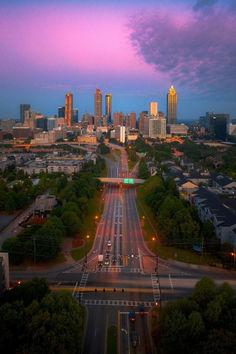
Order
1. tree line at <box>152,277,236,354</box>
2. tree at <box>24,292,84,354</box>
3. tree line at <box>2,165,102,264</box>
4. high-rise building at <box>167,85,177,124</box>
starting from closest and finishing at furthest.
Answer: tree line at <box>152,277,236,354</box> < tree at <box>24,292,84,354</box> < tree line at <box>2,165,102,264</box> < high-rise building at <box>167,85,177,124</box>

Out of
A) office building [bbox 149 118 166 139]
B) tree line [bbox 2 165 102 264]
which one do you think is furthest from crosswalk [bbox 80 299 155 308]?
office building [bbox 149 118 166 139]

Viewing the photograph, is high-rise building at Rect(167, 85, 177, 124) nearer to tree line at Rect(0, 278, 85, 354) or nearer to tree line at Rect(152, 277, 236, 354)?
tree line at Rect(152, 277, 236, 354)

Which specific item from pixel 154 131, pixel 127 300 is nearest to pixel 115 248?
pixel 127 300

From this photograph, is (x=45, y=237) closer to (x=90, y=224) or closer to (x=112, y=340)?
(x=90, y=224)

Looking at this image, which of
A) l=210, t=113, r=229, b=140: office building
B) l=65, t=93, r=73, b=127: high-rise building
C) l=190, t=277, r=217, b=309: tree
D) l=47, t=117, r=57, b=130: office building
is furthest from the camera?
l=65, t=93, r=73, b=127: high-rise building

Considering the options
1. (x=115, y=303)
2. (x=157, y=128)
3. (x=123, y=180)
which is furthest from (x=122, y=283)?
(x=157, y=128)
